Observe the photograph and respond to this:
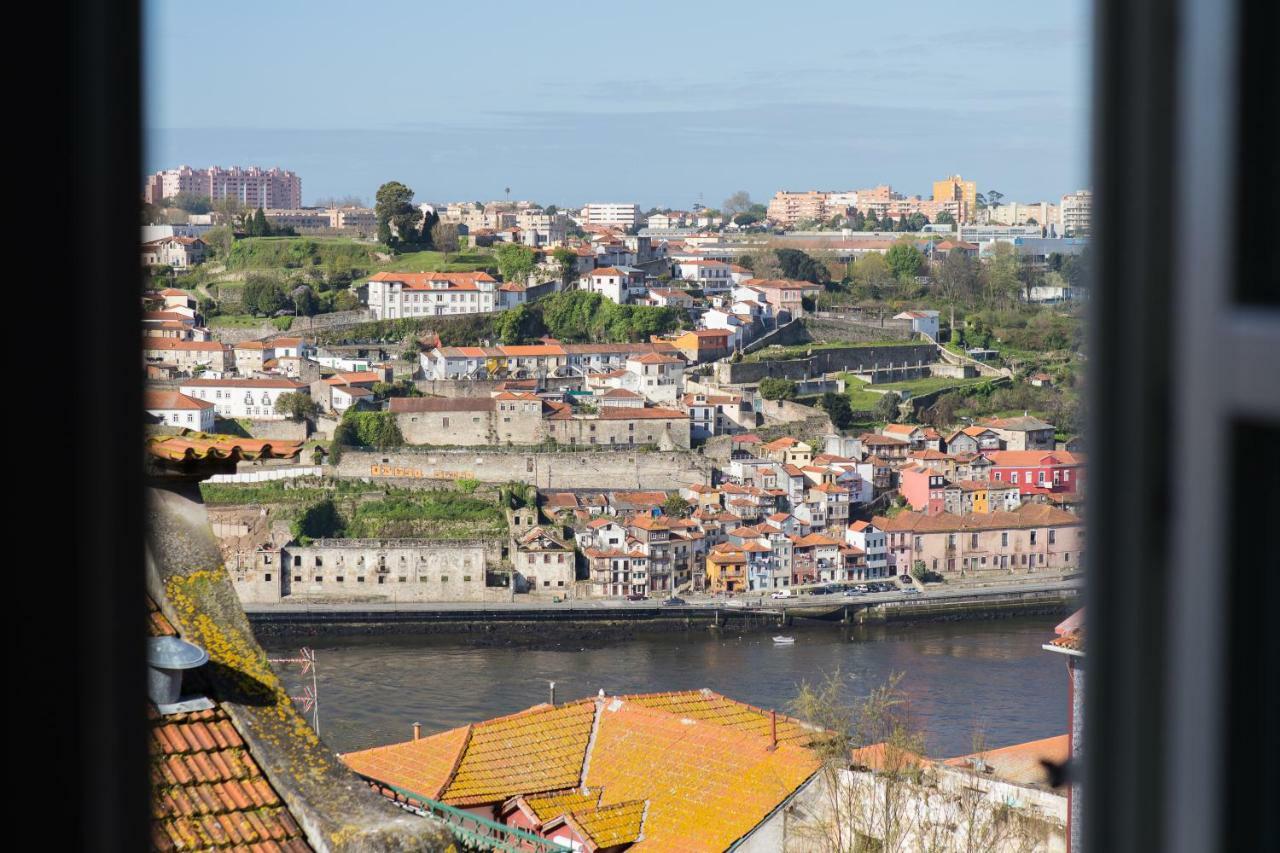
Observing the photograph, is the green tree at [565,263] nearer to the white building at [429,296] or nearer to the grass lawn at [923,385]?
the white building at [429,296]

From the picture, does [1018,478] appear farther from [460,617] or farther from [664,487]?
[460,617]

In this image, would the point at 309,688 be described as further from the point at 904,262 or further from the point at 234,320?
the point at 904,262

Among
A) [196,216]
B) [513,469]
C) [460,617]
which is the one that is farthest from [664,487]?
[196,216]

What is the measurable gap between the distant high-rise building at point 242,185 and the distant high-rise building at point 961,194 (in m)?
13.1

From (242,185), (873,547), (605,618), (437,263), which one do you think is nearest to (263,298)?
(437,263)

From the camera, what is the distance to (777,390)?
15.5m

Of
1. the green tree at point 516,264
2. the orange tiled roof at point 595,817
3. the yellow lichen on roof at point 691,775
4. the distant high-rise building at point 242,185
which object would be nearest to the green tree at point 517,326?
the green tree at point 516,264

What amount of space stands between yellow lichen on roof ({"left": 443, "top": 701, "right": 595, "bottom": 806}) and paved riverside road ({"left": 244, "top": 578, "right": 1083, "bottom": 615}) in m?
7.68

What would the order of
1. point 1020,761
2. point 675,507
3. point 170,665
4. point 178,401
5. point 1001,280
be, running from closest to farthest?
point 170,665 → point 1020,761 → point 675,507 → point 178,401 → point 1001,280

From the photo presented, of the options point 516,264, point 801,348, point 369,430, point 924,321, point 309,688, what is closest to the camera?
point 309,688

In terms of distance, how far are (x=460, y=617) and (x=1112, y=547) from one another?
36.8 ft

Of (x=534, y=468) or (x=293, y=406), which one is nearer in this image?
(x=534, y=468)

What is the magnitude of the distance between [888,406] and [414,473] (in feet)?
17.1

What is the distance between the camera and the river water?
314 inches
